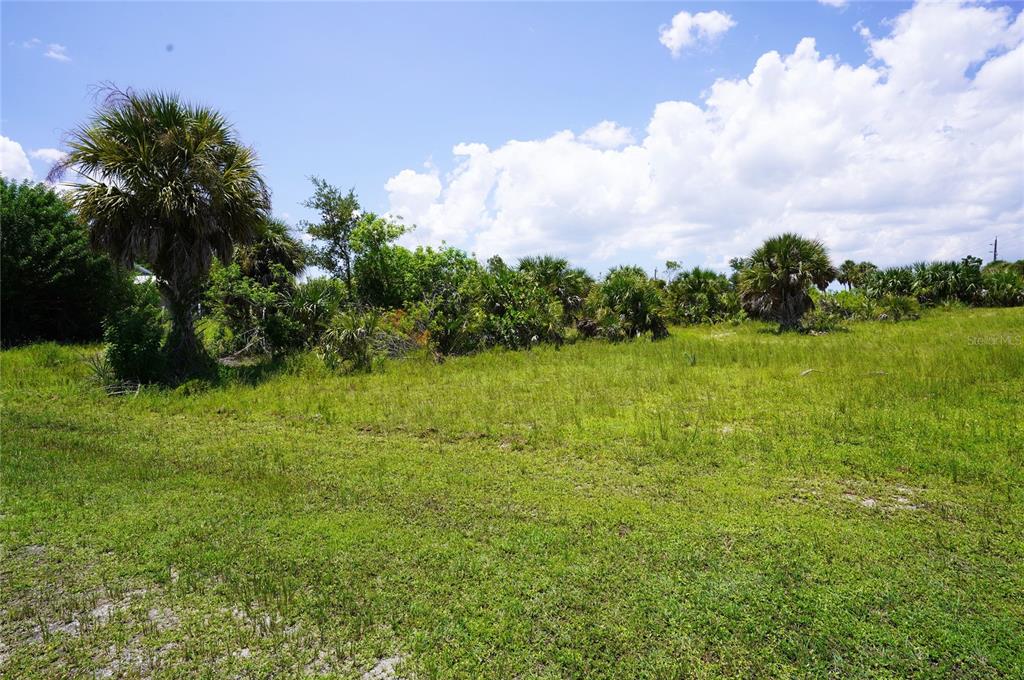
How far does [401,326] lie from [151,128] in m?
7.86

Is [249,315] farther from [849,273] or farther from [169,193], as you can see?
[849,273]

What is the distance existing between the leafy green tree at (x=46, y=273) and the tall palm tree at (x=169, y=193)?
460 centimetres

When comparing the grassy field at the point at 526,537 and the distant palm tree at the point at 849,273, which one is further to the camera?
A: the distant palm tree at the point at 849,273

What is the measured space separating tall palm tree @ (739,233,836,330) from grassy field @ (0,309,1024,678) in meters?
11.9

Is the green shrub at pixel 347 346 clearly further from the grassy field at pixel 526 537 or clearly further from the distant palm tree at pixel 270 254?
the distant palm tree at pixel 270 254

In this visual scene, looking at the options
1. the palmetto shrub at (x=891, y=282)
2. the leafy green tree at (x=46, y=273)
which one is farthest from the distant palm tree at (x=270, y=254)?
the palmetto shrub at (x=891, y=282)

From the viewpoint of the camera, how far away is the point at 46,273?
54.9 feet

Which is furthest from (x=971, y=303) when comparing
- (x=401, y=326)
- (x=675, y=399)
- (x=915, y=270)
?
(x=401, y=326)

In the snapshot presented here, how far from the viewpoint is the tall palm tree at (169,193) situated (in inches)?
470

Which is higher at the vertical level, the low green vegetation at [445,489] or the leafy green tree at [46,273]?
the leafy green tree at [46,273]

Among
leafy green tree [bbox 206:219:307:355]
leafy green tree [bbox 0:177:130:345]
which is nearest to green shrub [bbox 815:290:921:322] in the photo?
leafy green tree [bbox 206:219:307:355]

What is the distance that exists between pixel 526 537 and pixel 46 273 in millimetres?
19582

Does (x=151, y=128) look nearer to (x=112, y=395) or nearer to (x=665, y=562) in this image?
(x=112, y=395)

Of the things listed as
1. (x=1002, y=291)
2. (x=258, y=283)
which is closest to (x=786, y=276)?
(x=1002, y=291)
